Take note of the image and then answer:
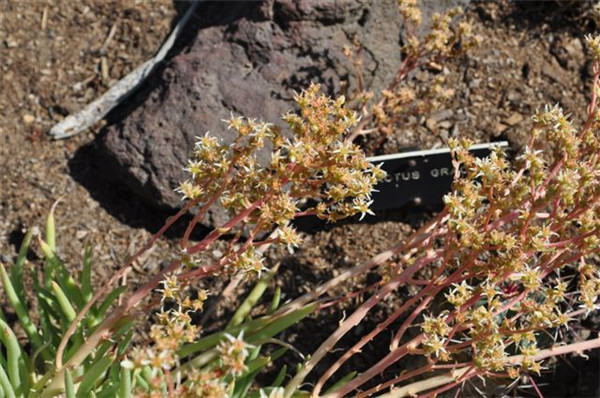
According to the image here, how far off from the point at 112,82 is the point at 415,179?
1.40 meters

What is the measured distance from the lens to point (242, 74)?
3.32 meters

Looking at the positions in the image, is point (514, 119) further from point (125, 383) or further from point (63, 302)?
point (125, 383)

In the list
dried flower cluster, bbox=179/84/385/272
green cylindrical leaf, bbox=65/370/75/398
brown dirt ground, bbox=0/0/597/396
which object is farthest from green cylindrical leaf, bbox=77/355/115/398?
brown dirt ground, bbox=0/0/597/396

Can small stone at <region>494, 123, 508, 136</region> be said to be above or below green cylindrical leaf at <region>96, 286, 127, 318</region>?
above

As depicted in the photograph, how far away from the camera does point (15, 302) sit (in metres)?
2.57

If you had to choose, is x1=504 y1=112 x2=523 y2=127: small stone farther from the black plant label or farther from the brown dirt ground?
the black plant label

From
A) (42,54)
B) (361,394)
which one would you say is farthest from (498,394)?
(42,54)

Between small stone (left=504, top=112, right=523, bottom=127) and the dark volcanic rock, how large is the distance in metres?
0.50

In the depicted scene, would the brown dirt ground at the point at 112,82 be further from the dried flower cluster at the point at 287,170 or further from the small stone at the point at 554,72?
the dried flower cluster at the point at 287,170

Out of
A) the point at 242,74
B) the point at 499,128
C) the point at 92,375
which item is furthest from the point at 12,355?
the point at 499,128

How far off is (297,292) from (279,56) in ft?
3.02

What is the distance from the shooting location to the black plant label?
3096mm

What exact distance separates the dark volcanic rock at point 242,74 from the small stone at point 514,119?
504mm

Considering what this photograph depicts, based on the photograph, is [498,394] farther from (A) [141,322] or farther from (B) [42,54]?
(B) [42,54]
